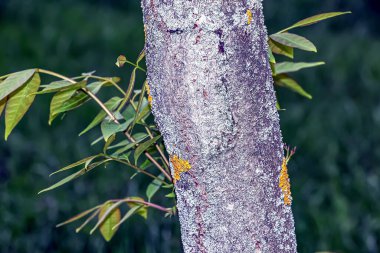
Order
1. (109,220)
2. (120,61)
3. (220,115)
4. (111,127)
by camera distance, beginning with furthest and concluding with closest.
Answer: (109,220)
(111,127)
(120,61)
(220,115)

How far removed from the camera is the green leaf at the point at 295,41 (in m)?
1.38

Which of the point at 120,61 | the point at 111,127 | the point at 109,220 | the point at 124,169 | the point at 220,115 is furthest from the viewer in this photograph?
the point at 124,169

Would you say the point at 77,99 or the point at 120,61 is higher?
the point at 120,61

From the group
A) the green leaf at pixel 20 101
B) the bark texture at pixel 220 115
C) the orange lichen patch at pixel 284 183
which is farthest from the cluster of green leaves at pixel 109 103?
the orange lichen patch at pixel 284 183

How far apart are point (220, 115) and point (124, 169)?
126 inches

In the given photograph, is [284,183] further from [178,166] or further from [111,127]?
[111,127]

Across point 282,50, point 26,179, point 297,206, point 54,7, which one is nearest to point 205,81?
point 282,50

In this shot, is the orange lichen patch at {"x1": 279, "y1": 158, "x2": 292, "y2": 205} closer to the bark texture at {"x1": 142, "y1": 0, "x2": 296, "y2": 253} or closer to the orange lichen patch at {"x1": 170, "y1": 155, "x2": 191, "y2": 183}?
the bark texture at {"x1": 142, "y1": 0, "x2": 296, "y2": 253}

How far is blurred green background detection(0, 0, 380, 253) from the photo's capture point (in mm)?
3250

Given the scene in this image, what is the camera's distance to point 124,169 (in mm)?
4344

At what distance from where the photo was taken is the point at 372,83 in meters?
5.92

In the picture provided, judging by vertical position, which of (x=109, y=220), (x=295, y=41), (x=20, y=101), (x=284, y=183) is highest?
(x=295, y=41)

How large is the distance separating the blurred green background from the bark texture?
1009 mm

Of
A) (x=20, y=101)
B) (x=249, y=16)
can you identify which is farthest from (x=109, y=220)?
(x=249, y=16)
